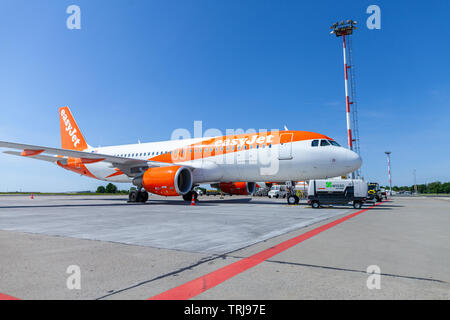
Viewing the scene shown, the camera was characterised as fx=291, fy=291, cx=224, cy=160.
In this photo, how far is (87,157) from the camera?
17.0 meters

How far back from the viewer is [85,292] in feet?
9.05

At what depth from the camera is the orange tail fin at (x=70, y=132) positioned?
85.0 feet

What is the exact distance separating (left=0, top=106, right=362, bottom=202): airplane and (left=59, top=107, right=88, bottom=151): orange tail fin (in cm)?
394

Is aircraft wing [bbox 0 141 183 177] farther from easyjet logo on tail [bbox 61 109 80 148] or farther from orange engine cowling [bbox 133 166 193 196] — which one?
easyjet logo on tail [bbox 61 109 80 148]

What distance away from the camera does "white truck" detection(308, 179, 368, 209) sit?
14711 millimetres

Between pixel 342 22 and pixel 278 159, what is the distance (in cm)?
2677

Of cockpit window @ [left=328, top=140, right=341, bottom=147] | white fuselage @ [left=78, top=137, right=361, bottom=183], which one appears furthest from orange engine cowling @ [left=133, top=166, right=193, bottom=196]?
cockpit window @ [left=328, top=140, right=341, bottom=147]

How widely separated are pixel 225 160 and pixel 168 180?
3.73 m

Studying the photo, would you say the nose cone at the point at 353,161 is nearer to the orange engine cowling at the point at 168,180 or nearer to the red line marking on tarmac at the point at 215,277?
the orange engine cowling at the point at 168,180

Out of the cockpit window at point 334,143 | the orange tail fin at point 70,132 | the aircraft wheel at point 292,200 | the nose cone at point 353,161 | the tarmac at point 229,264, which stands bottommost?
the aircraft wheel at point 292,200

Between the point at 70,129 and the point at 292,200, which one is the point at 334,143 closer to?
the point at 292,200

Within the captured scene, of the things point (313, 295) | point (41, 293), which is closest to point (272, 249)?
point (313, 295)

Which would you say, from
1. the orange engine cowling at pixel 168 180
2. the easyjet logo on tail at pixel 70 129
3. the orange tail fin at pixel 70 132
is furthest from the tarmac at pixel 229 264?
the easyjet logo on tail at pixel 70 129
